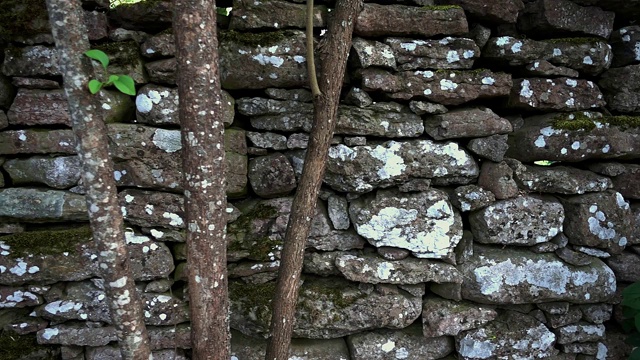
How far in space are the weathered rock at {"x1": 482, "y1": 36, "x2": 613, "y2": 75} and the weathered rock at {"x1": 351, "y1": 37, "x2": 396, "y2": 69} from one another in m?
0.85

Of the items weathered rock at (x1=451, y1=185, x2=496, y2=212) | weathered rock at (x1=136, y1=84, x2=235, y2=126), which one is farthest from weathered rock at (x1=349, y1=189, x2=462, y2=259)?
weathered rock at (x1=136, y1=84, x2=235, y2=126)

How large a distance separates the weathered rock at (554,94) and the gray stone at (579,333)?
1.73m

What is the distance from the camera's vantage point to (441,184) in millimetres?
3713

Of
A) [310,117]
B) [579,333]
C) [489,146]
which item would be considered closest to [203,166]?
[310,117]

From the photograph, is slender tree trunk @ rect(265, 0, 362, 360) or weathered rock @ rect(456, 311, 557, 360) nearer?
slender tree trunk @ rect(265, 0, 362, 360)

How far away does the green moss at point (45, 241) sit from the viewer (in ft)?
10.7

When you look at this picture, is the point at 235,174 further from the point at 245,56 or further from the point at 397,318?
the point at 397,318

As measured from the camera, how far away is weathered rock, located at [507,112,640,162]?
3.74 metres

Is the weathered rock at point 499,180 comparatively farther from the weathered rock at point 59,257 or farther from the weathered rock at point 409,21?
the weathered rock at point 59,257

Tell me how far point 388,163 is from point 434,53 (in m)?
0.87

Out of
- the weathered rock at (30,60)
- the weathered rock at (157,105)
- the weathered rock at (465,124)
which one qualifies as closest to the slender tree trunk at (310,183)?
the weathered rock at (157,105)

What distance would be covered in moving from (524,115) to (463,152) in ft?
2.55

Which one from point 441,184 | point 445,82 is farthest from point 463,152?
point 445,82

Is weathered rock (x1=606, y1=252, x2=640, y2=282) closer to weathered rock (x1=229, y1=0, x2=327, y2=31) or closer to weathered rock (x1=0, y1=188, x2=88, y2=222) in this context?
weathered rock (x1=229, y1=0, x2=327, y2=31)
